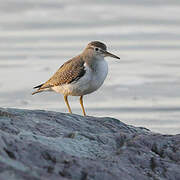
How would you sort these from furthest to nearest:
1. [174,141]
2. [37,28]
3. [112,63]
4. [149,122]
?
[37,28] < [112,63] < [149,122] < [174,141]

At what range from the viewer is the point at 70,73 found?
849 centimetres

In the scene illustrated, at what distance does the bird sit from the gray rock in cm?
230

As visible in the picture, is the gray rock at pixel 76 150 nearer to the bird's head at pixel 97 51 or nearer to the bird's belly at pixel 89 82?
the bird's belly at pixel 89 82

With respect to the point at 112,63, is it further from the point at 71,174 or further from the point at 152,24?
the point at 71,174

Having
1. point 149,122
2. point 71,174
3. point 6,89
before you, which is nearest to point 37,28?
point 6,89

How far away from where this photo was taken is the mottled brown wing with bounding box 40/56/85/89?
331 inches

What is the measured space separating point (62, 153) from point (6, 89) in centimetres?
688

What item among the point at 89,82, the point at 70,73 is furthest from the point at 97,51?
the point at 89,82

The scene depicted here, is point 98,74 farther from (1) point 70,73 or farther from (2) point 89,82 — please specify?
(1) point 70,73

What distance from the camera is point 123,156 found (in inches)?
192

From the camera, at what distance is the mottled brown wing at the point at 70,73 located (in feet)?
27.6

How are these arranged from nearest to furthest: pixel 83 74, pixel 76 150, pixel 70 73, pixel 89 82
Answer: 1. pixel 76 150
2. pixel 89 82
3. pixel 83 74
4. pixel 70 73

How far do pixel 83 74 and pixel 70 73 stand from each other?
0.75ft

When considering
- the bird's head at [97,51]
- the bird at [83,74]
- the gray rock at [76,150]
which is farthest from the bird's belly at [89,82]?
the gray rock at [76,150]
